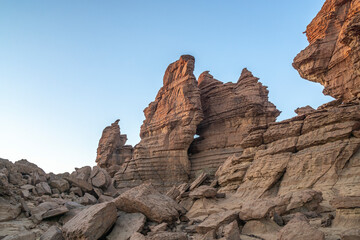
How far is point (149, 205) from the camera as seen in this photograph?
371 inches

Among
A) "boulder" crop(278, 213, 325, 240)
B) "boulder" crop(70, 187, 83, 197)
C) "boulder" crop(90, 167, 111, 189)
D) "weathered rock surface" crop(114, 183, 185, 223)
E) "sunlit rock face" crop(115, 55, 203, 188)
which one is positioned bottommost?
"boulder" crop(278, 213, 325, 240)

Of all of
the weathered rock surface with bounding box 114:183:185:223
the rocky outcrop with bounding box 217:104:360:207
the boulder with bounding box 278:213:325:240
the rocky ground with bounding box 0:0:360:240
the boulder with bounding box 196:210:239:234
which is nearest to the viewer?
the boulder with bounding box 278:213:325:240

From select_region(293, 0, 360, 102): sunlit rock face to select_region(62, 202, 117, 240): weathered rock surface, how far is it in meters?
16.0

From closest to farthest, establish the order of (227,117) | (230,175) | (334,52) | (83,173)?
(230,175)
(334,52)
(83,173)
(227,117)

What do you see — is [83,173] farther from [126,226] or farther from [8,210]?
[126,226]

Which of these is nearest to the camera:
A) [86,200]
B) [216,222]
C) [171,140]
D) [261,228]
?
[261,228]

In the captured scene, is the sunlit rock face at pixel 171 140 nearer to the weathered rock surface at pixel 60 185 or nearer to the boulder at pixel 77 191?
the boulder at pixel 77 191

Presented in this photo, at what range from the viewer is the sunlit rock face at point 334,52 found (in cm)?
1638

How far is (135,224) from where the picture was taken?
877 cm

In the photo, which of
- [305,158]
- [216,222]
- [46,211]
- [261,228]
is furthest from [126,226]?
[305,158]

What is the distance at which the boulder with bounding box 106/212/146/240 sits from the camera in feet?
27.4

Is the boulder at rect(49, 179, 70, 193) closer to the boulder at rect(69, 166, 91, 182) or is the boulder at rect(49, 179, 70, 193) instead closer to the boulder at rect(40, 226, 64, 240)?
the boulder at rect(69, 166, 91, 182)

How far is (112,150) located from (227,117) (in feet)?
67.7

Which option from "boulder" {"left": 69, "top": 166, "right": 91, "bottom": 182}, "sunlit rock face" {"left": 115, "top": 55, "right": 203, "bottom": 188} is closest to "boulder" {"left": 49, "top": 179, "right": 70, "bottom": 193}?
"boulder" {"left": 69, "top": 166, "right": 91, "bottom": 182}
